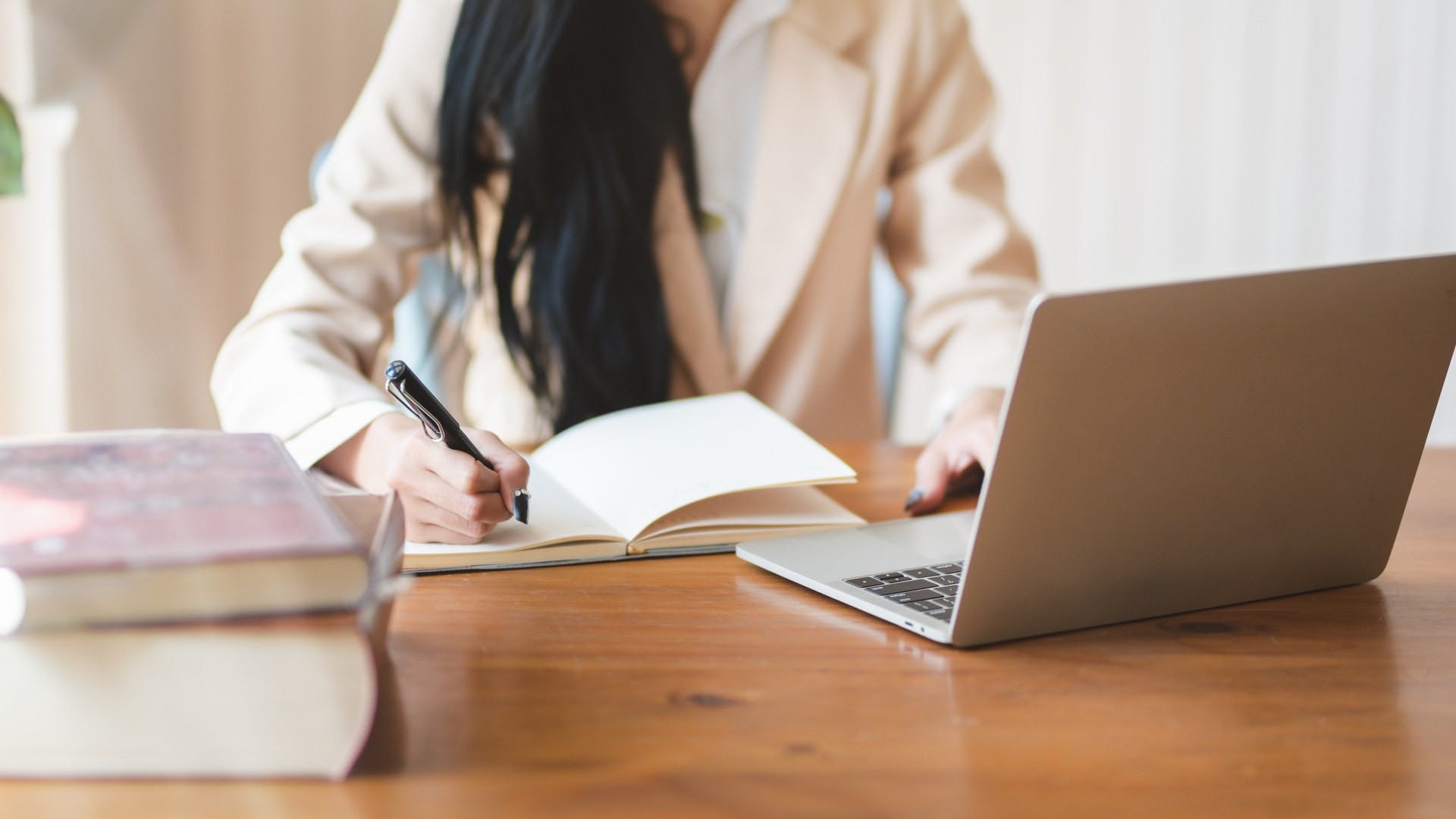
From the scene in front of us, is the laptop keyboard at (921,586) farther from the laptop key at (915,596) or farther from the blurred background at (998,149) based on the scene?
the blurred background at (998,149)

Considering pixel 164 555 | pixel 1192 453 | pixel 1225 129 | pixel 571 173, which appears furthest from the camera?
pixel 1225 129

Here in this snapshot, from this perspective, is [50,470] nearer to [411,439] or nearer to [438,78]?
[411,439]

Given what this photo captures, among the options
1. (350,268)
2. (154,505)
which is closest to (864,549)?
(154,505)

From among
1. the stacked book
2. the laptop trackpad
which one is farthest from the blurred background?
the stacked book

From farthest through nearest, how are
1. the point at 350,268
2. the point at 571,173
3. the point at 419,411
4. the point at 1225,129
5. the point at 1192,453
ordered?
1. the point at 1225,129
2. the point at 571,173
3. the point at 350,268
4. the point at 419,411
5. the point at 1192,453

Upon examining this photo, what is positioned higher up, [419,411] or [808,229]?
[419,411]

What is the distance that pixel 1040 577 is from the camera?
528mm

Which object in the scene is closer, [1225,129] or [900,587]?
[900,587]

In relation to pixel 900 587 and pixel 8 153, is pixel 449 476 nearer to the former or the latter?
pixel 900 587

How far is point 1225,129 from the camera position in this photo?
2.40 metres

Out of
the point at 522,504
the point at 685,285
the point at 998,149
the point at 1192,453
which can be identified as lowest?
the point at 998,149

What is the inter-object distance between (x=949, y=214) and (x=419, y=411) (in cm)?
77

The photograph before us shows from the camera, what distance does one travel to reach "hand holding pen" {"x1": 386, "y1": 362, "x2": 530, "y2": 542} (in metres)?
0.65

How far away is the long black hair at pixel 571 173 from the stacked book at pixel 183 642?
0.80 m
